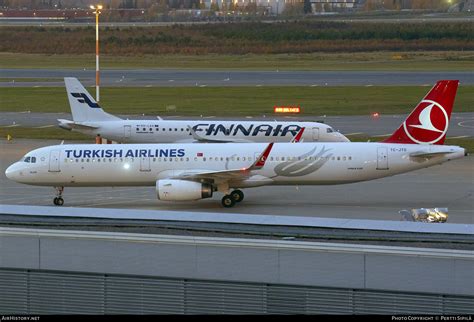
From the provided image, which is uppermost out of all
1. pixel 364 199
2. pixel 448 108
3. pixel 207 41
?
pixel 207 41

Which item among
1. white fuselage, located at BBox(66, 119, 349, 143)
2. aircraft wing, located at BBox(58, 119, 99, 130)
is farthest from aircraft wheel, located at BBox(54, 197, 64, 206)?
aircraft wing, located at BBox(58, 119, 99, 130)

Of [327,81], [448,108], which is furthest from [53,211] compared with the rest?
[327,81]

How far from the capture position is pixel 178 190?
1779 inches

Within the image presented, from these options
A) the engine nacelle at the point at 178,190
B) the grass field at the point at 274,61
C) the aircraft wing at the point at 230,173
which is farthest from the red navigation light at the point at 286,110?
the grass field at the point at 274,61

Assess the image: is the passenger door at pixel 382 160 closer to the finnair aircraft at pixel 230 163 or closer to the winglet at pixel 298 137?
the finnair aircraft at pixel 230 163

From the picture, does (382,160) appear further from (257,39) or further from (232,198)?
(257,39)

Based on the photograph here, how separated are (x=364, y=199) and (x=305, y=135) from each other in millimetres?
13255

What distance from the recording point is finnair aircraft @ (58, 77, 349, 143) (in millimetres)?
61000

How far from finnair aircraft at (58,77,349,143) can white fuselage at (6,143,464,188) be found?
13.6m

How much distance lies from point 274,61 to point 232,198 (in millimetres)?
93552

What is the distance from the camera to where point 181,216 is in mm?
27422

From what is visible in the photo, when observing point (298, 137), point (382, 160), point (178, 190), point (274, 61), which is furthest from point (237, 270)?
point (274, 61)

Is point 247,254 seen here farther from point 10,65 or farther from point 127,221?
point 10,65

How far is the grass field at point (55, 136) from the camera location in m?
67.4
